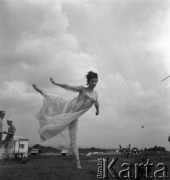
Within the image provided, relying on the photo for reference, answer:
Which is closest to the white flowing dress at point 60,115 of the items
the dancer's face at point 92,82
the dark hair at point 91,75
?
the dancer's face at point 92,82

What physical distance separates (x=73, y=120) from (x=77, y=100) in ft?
1.77

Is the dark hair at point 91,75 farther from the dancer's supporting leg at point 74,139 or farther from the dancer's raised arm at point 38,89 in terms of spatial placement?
the dancer's raised arm at point 38,89

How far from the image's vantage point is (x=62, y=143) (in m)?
8.03

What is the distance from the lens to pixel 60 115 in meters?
8.08

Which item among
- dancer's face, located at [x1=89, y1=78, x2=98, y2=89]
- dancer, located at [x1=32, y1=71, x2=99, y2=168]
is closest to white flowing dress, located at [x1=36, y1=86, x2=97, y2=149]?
dancer, located at [x1=32, y1=71, x2=99, y2=168]

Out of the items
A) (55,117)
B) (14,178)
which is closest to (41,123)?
(55,117)

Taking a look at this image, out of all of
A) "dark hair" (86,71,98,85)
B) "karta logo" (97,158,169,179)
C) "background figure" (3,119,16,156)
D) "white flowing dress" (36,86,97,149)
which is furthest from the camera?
"background figure" (3,119,16,156)

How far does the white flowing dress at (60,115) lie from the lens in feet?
26.1

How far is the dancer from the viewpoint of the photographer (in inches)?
313

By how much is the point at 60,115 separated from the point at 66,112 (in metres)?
0.25

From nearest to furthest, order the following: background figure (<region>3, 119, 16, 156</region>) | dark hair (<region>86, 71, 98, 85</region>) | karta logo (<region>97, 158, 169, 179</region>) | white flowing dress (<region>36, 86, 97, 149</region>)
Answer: karta logo (<region>97, 158, 169, 179</region>) → white flowing dress (<region>36, 86, 97, 149</region>) → dark hair (<region>86, 71, 98, 85</region>) → background figure (<region>3, 119, 16, 156</region>)

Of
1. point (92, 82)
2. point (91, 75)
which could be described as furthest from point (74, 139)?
point (91, 75)

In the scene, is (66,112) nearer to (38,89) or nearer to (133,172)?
(38,89)

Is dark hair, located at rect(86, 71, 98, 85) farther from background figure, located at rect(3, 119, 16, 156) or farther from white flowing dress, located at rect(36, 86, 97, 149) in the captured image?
background figure, located at rect(3, 119, 16, 156)
